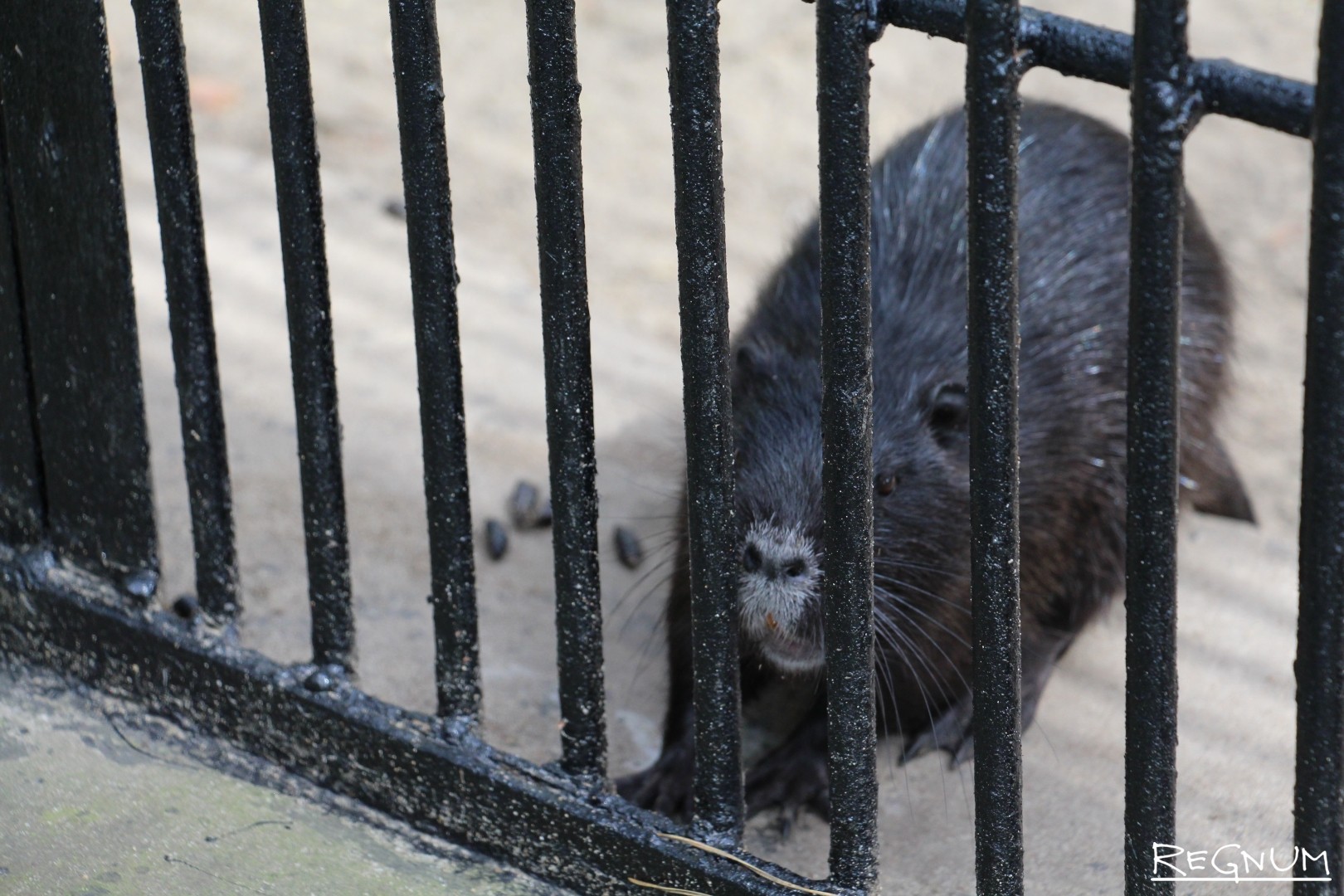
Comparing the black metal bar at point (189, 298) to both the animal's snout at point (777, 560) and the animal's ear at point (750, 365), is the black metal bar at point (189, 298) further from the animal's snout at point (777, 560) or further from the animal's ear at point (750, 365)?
the animal's ear at point (750, 365)

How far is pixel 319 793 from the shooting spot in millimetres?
2051

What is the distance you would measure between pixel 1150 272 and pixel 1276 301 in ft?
13.7

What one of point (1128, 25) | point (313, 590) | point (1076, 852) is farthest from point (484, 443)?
point (1128, 25)

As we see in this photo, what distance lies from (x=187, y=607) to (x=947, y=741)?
4.10 feet

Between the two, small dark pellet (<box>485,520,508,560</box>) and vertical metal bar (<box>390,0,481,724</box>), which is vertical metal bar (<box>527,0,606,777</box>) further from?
small dark pellet (<box>485,520,508,560</box>)

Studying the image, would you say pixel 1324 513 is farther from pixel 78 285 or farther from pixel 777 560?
pixel 78 285

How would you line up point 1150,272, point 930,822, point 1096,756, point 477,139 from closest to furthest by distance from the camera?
1. point 1150,272
2. point 930,822
3. point 1096,756
4. point 477,139

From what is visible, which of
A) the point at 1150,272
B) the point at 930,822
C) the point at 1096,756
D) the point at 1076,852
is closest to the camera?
the point at 1150,272

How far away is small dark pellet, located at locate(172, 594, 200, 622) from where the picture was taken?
2.15m

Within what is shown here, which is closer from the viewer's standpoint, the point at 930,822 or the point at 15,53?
the point at 15,53

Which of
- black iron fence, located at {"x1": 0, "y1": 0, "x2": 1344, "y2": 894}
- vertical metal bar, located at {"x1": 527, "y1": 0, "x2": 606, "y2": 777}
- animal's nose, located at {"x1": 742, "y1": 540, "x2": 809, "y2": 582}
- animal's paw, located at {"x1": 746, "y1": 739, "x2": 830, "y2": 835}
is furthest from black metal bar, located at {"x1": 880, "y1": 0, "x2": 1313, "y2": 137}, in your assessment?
animal's paw, located at {"x1": 746, "y1": 739, "x2": 830, "y2": 835}

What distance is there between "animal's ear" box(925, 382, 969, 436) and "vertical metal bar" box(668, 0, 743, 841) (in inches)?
41.6

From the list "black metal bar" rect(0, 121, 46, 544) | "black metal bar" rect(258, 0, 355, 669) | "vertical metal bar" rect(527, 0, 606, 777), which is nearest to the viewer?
"vertical metal bar" rect(527, 0, 606, 777)

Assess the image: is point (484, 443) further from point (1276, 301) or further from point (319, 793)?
point (1276, 301)
